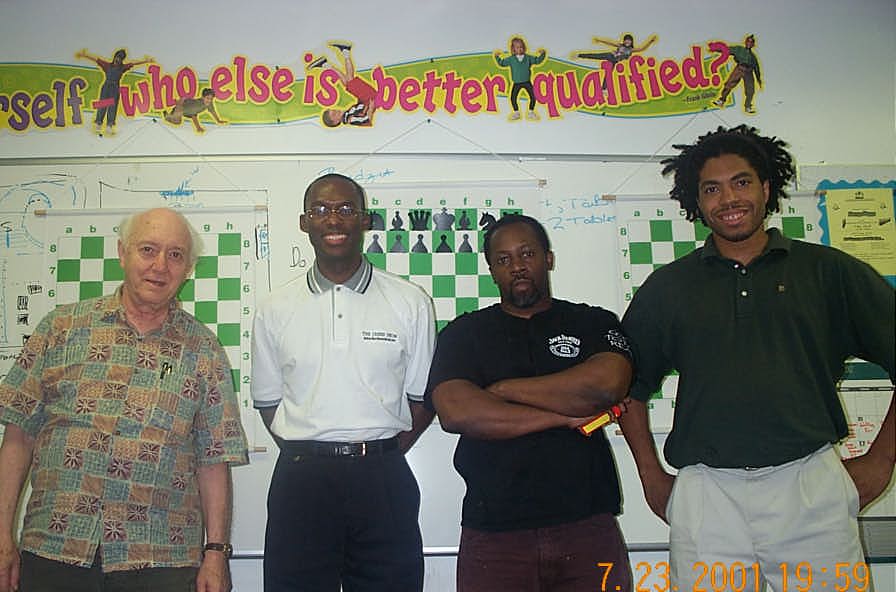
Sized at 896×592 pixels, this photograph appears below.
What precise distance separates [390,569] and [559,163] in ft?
5.49

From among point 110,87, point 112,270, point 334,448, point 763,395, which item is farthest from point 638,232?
point 110,87

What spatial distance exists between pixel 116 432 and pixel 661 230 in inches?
82.3

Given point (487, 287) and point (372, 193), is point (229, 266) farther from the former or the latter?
point (487, 287)

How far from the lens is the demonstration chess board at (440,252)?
2.70m

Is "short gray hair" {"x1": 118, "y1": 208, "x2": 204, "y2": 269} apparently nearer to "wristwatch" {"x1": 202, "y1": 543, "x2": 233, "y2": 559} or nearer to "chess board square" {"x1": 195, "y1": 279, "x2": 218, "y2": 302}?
"chess board square" {"x1": 195, "y1": 279, "x2": 218, "y2": 302}

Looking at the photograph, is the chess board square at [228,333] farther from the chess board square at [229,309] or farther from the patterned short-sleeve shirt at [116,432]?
the patterned short-sleeve shirt at [116,432]

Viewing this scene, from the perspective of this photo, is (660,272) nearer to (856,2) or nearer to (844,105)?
(844,105)

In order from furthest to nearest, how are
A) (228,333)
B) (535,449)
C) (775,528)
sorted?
(228,333)
(535,449)
(775,528)

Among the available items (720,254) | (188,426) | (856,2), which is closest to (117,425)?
(188,426)

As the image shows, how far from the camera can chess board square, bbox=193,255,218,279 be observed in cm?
269

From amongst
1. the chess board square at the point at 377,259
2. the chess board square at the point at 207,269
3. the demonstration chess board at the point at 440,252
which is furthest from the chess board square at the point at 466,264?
the chess board square at the point at 207,269

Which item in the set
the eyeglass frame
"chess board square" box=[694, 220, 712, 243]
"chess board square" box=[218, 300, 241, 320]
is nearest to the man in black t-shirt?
the eyeglass frame

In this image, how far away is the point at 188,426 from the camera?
2.05 m

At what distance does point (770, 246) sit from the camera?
1943mm
